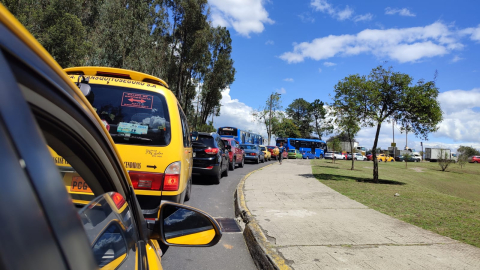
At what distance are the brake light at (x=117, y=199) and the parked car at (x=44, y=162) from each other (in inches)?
4.4

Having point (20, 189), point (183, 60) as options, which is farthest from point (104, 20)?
point (20, 189)

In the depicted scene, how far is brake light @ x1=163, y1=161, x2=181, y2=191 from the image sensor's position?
417 cm

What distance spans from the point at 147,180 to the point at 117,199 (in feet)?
9.10

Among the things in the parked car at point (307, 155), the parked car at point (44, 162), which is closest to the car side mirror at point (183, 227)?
the parked car at point (44, 162)

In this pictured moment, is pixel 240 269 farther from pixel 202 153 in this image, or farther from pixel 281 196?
pixel 202 153

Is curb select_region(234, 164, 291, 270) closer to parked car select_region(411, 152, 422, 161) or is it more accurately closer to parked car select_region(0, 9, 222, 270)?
parked car select_region(0, 9, 222, 270)

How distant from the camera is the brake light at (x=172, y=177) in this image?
164 inches

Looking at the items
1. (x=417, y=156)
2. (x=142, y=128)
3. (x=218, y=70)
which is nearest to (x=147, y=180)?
(x=142, y=128)

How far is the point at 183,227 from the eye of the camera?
182 centimetres

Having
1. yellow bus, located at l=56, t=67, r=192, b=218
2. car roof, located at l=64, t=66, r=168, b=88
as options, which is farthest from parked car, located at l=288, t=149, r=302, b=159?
car roof, located at l=64, t=66, r=168, b=88

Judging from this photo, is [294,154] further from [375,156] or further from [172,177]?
[172,177]

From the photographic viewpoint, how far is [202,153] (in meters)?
11.1

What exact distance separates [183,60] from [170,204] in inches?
1281

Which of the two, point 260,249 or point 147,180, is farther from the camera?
point 260,249
